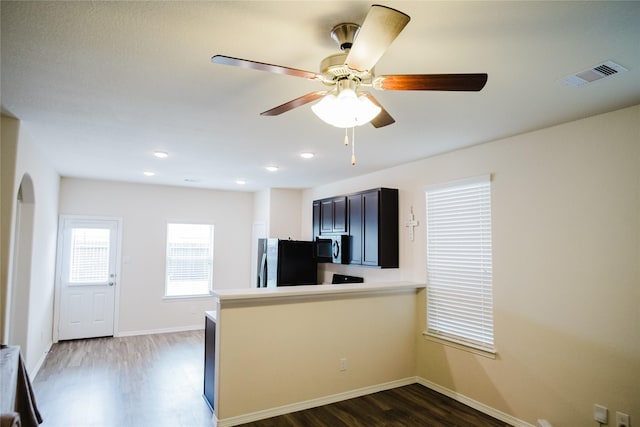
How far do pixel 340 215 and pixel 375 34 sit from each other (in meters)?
3.95

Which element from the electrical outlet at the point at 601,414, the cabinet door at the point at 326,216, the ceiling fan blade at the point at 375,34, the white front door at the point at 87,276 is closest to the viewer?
the ceiling fan blade at the point at 375,34

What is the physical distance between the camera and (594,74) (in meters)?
2.13

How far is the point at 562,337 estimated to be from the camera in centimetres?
293

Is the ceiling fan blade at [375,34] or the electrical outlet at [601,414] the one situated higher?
the ceiling fan blade at [375,34]

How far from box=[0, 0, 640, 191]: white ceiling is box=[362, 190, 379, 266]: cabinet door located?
872 millimetres

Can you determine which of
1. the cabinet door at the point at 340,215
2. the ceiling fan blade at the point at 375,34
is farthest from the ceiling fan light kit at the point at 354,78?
the cabinet door at the point at 340,215

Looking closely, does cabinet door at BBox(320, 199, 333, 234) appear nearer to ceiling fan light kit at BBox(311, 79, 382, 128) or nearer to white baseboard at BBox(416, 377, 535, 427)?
white baseboard at BBox(416, 377, 535, 427)

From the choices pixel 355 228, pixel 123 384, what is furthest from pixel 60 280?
pixel 355 228

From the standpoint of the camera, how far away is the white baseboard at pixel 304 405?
3146 mm

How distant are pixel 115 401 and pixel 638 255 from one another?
453 cm

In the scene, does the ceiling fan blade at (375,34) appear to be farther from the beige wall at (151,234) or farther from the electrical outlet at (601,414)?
the beige wall at (151,234)

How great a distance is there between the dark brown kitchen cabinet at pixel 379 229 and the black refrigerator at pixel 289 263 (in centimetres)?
135

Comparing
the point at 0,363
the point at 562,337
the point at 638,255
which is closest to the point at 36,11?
the point at 0,363

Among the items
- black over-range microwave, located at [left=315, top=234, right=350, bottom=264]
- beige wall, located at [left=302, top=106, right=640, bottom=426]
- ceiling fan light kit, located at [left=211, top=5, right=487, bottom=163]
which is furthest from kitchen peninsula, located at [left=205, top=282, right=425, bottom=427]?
ceiling fan light kit, located at [left=211, top=5, right=487, bottom=163]
